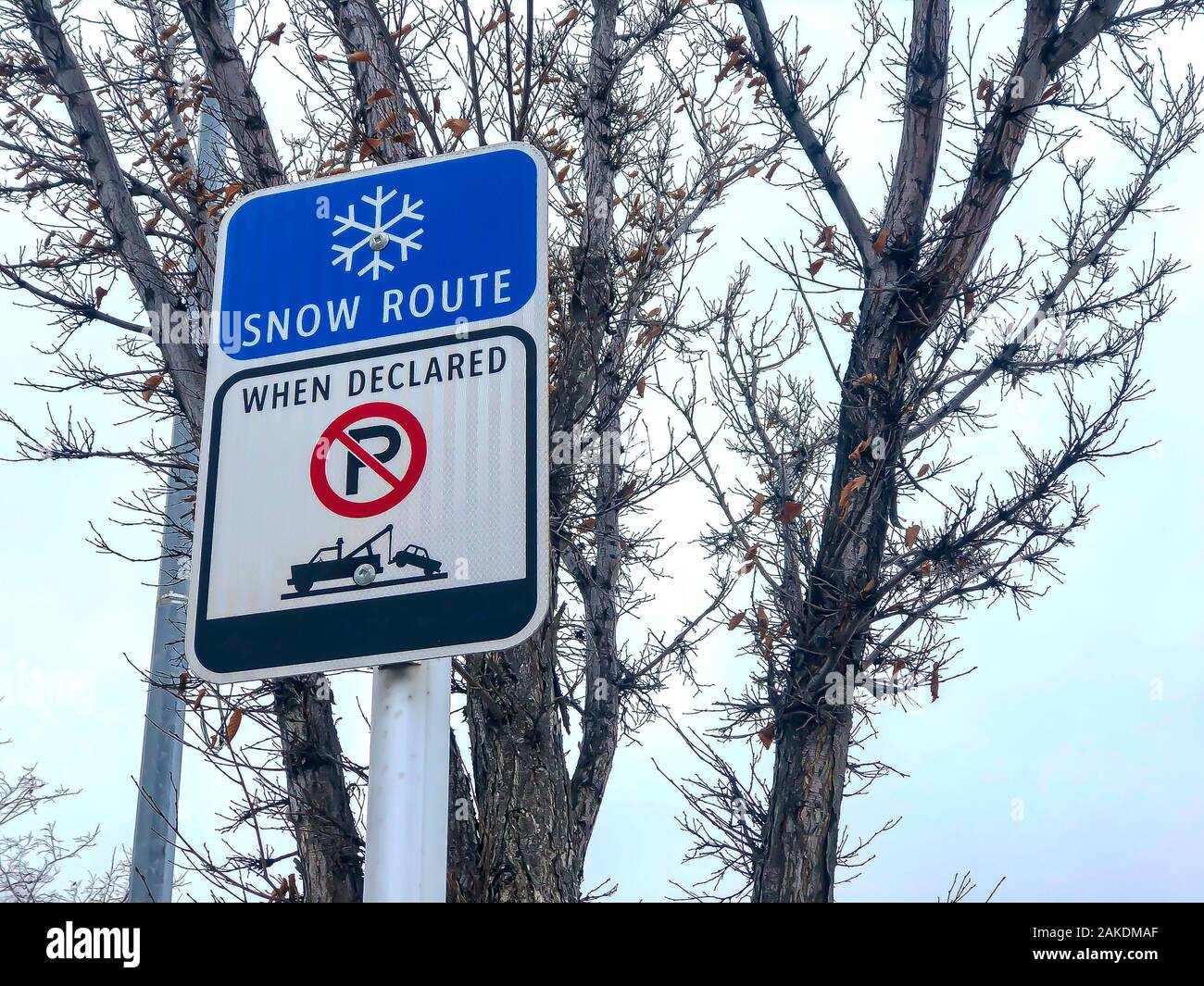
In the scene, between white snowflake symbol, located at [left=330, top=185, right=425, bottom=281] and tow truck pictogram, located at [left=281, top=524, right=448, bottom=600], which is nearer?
tow truck pictogram, located at [left=281, top=524, right=448, bottom=600]

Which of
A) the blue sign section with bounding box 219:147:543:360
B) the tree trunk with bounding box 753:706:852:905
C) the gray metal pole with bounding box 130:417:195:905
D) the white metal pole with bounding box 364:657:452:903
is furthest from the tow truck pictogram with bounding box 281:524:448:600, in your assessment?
the gray metal pole with bounding box 130:417:195:905

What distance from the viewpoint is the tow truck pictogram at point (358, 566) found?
1.82 metres

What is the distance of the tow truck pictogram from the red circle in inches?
1.8

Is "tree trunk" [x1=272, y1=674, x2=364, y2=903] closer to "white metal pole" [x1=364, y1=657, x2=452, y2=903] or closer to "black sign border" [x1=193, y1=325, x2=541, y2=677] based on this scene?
"black sign border" [x1=193, y1=325, x2=541, y2=677]

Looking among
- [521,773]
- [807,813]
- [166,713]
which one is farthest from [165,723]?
[807,813]

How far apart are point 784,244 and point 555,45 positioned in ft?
4.47

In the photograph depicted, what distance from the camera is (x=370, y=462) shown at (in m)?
1.91

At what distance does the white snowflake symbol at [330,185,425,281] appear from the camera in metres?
2.07

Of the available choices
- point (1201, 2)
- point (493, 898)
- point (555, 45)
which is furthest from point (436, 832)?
point (1201, 2)

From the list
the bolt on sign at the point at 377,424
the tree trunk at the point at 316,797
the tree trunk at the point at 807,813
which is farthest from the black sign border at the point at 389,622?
the tree trunk at the point at 807,813

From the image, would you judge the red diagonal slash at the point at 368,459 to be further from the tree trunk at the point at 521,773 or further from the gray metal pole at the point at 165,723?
the gray metal pole at the point at 165,723

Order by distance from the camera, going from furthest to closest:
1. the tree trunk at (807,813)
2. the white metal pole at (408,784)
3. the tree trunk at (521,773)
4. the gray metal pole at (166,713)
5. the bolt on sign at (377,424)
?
the gray metal pole at (166,713)
the tree trunk at (521,773)
the tree trunk at (807,813)
the bolt on sign at (377,424)
the white metal pole at (408,784)

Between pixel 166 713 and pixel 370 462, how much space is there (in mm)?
4429

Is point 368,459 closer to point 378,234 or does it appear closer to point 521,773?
point 378,234
